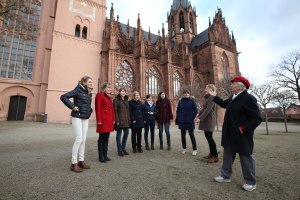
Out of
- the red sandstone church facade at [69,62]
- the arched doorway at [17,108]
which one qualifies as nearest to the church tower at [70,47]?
the red sandstone church facade at [69,62]

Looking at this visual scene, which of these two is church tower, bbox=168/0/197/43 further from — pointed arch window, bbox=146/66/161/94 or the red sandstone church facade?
pointed arch window, bbox=146/66/161/94

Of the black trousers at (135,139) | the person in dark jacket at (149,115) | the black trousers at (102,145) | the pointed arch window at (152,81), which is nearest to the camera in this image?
the black trousers at (102,145)

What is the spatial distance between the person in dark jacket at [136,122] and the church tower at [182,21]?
126 ft

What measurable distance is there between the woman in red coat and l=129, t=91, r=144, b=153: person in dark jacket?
42.1 inches

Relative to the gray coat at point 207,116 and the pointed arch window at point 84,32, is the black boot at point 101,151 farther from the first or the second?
the pointed arch window at point 84,32

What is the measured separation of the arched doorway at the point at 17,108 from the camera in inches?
A: 679

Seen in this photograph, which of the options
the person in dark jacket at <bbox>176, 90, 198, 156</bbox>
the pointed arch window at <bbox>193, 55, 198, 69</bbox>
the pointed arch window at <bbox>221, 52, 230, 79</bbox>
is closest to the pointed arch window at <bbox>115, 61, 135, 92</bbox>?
the pointed arch window at <bbox>193, 55, 198, 69</bbox>

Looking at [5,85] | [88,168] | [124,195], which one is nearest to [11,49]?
[5,85]

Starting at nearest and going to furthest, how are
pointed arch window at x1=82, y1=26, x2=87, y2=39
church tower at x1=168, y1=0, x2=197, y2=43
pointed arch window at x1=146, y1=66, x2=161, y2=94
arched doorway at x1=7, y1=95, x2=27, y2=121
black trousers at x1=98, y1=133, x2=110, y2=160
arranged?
1. black trousers at x1=98, y1=133, x2=110, y2=160
2. arched doorway at x1=7, y1=95, x2=27, y2=121
3. pointed arch window at x1=82, y1=26, x2=87, y2=39
4. pointed arch window at x1=146, y1=66, x2=161, y2=94
5. church tower at x1=168, y1=0, x2=197, y2=43

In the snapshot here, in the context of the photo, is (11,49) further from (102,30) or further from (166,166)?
(166,166)

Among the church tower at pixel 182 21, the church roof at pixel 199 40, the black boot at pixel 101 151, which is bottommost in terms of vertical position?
the black boot at pixel 101 151

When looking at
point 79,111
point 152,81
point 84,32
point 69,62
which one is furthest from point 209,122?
point 84,32

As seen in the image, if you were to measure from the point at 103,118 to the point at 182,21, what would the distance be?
44.0 metres

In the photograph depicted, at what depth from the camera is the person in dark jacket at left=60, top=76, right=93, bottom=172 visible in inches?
112
